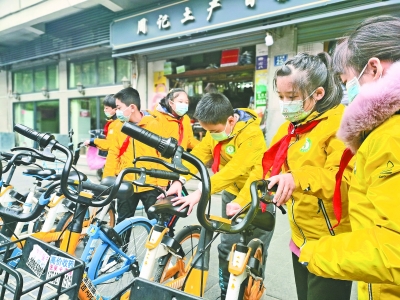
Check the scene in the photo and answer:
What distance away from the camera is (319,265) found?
0.80 meters

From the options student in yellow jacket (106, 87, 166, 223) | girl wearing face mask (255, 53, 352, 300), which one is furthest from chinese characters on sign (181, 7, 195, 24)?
girl wearing face mask (255, 53, 352, 300)

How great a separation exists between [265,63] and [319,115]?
524 centimetres

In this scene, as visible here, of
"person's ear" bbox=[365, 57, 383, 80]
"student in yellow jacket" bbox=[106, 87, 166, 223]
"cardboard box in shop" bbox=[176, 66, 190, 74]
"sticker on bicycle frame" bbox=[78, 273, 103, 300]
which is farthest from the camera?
"cardboard box in shop" bbox=[176, 66, 190, 74]

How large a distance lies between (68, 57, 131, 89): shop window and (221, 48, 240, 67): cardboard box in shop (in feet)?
9.91

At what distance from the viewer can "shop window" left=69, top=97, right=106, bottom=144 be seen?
9.44 meters

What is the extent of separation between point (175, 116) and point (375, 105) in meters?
2.75

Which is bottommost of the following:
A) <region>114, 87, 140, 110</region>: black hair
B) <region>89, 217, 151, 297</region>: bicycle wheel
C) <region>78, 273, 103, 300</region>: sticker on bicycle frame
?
<region>89, 217, 151, 297</region>: bicycle wheel

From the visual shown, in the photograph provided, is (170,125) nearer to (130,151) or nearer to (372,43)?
(130,151)

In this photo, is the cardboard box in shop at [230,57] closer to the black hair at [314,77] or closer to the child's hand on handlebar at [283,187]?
the black hair at [314,77]

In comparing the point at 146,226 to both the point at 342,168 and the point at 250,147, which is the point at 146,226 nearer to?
the point at 250,147

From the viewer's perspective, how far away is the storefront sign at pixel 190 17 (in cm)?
547

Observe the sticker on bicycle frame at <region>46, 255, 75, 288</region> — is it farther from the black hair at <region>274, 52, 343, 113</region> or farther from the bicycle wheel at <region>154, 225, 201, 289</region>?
the black hair at <region>274, 52, 343, 113</region>

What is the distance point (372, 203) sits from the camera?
79cm

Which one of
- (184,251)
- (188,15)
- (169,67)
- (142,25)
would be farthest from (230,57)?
(184,251)
